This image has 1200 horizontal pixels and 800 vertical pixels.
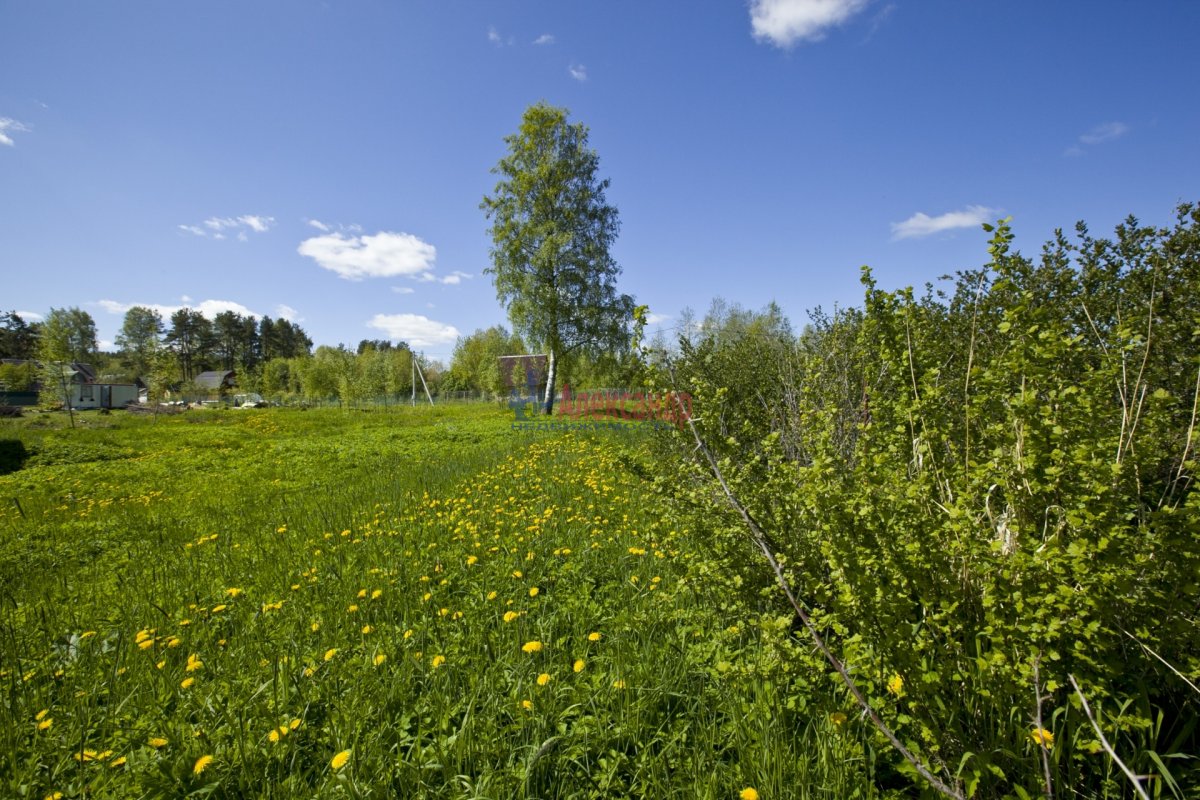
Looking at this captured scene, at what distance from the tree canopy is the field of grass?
49.7 feet

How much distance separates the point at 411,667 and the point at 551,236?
1833 cm

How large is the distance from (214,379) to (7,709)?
2797 inches

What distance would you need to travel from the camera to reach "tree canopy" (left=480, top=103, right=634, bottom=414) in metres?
18.9

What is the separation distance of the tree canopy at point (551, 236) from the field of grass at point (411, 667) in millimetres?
15144

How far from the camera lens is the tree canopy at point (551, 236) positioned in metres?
18.9

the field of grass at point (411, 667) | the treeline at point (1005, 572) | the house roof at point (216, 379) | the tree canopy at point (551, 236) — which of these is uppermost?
the tree canopy at point (551, 236)

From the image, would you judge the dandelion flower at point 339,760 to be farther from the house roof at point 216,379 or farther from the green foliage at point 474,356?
the house roof at point 216,379

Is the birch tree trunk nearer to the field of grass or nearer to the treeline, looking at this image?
the field of grass

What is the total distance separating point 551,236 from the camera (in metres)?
18.7

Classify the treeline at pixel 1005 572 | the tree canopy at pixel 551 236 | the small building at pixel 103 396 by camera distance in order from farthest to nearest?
the small building at pixel 103 396 → the tree canopy at pixel 551 236 → the treeline at pixel 1005 572

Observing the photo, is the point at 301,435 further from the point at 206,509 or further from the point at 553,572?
the point at 553,572

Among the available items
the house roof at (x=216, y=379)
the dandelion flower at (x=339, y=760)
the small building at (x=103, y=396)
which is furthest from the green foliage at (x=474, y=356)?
the dandelion flower at (x=339, y=760)

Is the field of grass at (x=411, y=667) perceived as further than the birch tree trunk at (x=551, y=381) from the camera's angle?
No

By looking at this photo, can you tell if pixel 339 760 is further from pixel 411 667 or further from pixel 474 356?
pixel 474 356
